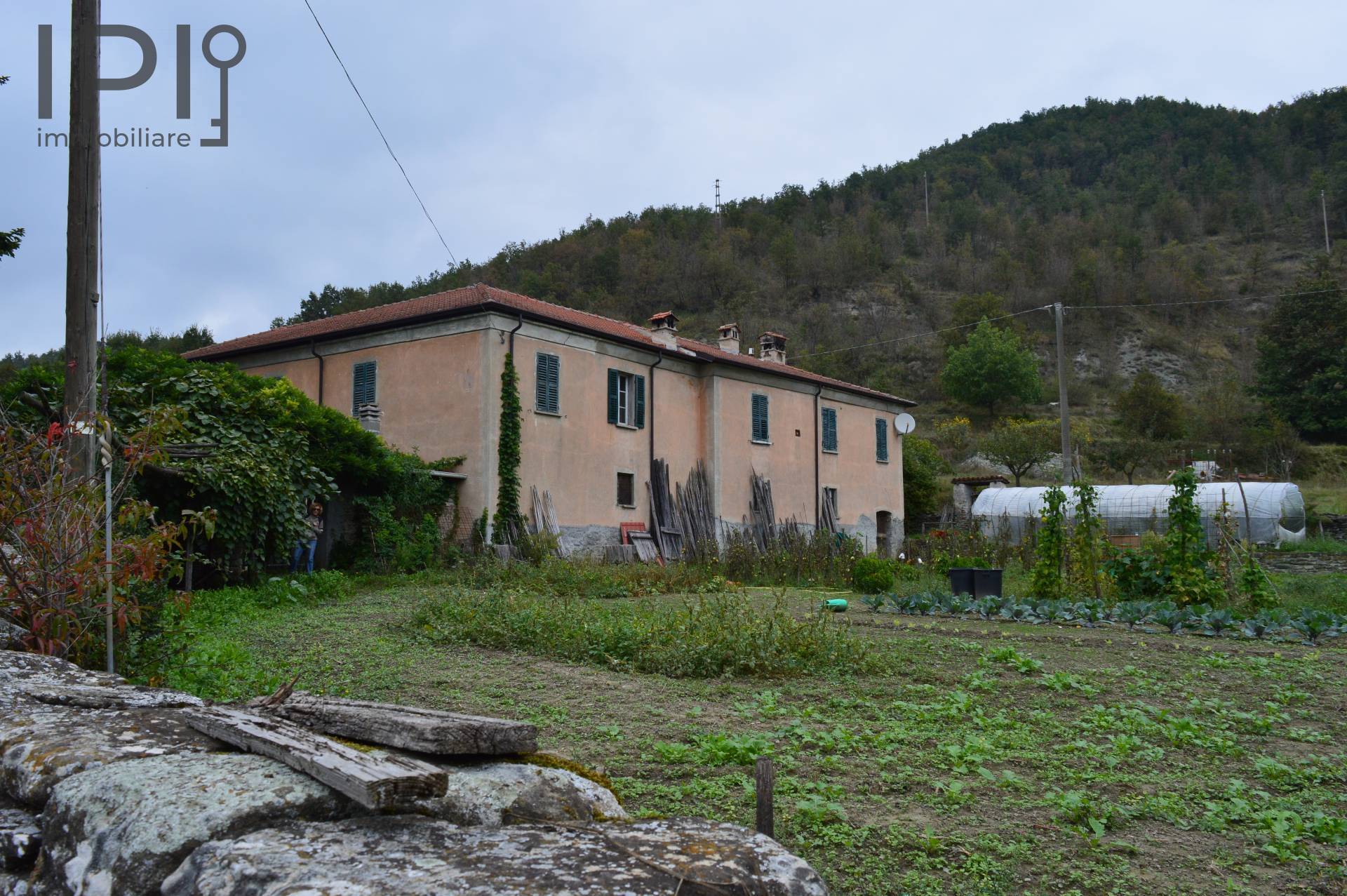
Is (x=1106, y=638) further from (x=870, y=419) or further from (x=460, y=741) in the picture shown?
(x=870, y=419)

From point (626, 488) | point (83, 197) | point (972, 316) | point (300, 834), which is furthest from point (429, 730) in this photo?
point (972, 316)

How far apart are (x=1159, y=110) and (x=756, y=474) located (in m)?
81.8

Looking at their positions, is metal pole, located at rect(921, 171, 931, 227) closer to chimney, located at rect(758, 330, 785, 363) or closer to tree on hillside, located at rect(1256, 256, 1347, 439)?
tree on hillside, located at rect(1256, 256, 1347, 439)

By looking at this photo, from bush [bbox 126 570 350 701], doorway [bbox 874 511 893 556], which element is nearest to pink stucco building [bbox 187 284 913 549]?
doorway [bbox 874 511 893 556]

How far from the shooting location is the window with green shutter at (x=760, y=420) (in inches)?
995

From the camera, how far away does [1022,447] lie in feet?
131

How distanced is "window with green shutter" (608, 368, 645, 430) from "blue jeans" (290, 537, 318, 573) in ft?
25.4

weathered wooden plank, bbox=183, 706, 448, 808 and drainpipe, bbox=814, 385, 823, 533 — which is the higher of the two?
drainpipe, bbox=814, 385, 823, 533

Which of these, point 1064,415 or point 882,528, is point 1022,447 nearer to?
point 882,528

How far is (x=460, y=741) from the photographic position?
2.79 metres

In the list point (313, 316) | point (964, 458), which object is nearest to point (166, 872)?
point (964, 458)

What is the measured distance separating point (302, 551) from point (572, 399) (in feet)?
23.1

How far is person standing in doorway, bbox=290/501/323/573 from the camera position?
15.0 m

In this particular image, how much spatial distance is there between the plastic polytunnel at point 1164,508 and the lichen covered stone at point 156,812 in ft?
66.5
